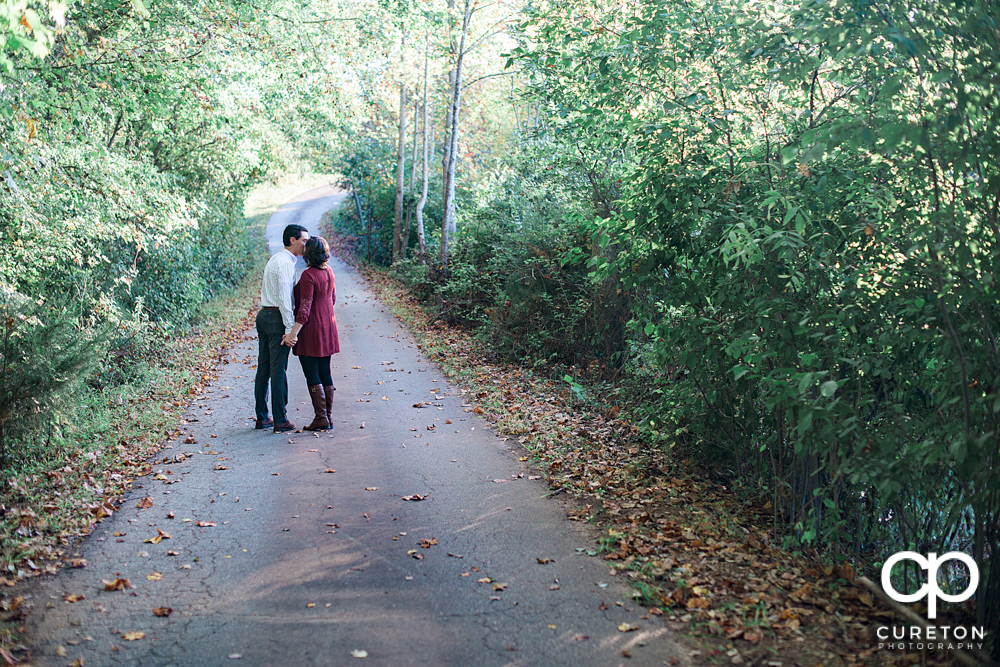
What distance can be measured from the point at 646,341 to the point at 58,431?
7.11 m

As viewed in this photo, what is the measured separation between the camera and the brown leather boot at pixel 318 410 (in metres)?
8.70

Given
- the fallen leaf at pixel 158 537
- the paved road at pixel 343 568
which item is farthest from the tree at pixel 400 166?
the fallen leaf at pixel 158 537

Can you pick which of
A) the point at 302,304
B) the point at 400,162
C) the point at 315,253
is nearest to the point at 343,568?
the point at 302,304

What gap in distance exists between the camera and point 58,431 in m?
7.32

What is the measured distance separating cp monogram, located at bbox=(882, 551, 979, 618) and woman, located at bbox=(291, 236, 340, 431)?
6.10 metres

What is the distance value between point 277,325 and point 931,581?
23.1 feet

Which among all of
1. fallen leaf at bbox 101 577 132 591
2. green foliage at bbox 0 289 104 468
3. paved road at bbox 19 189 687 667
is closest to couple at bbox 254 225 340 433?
paved road at bbox 19 189 687 667

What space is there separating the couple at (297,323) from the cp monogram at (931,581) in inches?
241

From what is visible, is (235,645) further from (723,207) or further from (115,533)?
(723,207)

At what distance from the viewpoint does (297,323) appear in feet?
27.7

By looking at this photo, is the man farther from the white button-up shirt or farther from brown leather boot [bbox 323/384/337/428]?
brown leather boot [bbox 323/384/337/428]

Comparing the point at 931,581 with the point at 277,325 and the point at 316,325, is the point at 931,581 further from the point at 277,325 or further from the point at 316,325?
the point at 277,325

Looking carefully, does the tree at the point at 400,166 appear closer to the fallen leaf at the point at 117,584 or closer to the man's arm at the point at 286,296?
the man's arm at the point at 286,296

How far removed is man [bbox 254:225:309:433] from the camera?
8406mm
